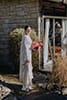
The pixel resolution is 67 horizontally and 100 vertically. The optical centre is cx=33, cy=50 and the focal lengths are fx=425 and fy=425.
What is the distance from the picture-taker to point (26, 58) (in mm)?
12555

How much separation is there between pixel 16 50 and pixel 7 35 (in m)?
1.52

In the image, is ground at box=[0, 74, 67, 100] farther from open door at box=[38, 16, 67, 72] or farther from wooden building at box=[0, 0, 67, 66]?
wooden building at box=[0, 0, 67, 66]

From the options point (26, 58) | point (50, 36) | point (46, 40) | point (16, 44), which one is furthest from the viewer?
point (50, 36)

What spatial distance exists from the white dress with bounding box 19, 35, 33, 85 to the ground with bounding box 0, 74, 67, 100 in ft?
1.23

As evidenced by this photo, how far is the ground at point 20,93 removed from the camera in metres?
9.31

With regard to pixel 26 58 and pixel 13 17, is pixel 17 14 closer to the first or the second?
pixel 13 17

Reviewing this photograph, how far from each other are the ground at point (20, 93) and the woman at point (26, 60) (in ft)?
0.94

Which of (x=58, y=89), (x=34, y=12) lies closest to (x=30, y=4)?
(x=34, y=12)

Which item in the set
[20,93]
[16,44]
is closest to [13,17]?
[16,44]

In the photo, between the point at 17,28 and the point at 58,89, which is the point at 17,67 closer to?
the point at 17,28

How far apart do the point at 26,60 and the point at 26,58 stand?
0.07m

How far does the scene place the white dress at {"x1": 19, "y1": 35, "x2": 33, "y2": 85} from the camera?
12477mm

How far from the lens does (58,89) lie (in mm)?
12633

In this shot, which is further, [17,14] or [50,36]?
[17,14]
